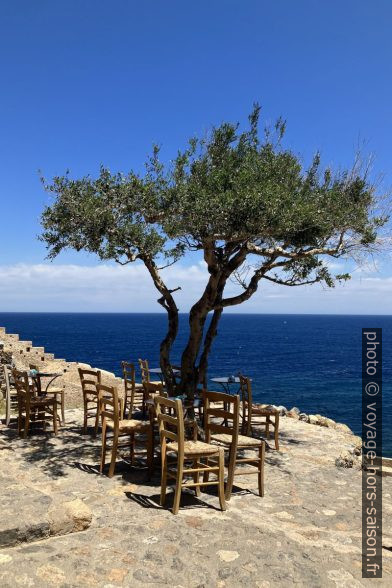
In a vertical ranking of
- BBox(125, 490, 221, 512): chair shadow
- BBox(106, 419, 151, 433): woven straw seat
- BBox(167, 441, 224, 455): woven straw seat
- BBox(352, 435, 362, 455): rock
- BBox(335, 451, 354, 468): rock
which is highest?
BBox(167, 441, 224, 455): woven straw seat

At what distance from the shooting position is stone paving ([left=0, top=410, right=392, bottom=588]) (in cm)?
399

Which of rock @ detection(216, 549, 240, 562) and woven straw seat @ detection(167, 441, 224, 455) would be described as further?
woven straw seat @ detection(167, 441, 224, 455)

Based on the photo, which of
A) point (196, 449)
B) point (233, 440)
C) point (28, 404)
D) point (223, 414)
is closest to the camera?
point (196, 449)

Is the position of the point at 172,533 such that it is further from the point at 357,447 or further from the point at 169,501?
the point at 357,447

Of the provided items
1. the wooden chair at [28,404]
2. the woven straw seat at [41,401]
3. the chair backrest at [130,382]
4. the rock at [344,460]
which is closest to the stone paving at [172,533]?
the rock at [344,460]

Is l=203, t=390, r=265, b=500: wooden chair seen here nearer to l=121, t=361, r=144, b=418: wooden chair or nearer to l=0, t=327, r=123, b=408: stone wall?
l=121, t=361, r=144, b=418: wooden chair

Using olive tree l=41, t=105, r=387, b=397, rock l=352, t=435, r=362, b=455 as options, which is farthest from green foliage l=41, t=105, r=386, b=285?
rock l=352, t=435, r=362, b=455

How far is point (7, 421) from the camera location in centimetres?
1089

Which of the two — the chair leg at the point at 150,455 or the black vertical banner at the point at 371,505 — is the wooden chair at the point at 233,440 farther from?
the black vertical banner at the point at 371,505

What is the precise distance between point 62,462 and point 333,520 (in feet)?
14.6

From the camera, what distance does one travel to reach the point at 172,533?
4848mm

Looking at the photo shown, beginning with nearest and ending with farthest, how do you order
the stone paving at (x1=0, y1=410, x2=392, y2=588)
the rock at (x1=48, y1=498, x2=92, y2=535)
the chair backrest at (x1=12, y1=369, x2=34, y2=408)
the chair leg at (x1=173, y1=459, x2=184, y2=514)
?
the stone paving at (x1=0, y1=410, x2=392, y2=588)
the rock at (x1=48, y1=498, x2=92, y2=535)
the chair leg at (x1=173, y1=459, x2=184, y2=514)
the chair backrest at (x1=12, y1=369, x2=34, y2=408)

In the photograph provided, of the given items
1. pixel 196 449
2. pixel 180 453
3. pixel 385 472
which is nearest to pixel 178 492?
pixel 180 453

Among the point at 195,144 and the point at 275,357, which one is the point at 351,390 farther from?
the point at 195,144
